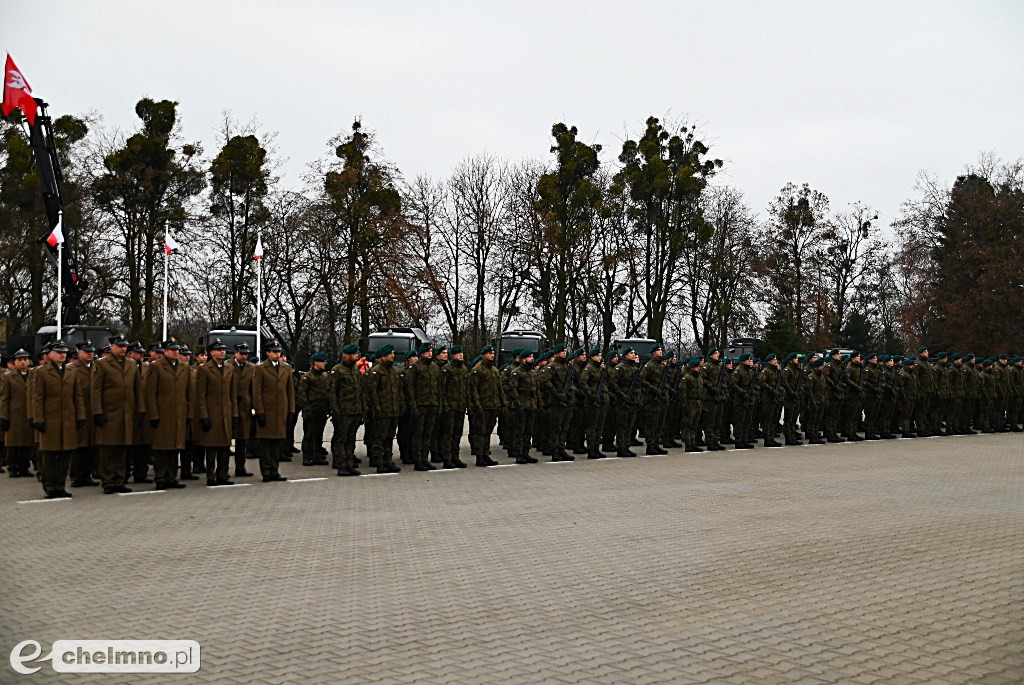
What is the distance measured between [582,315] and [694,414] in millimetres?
30560

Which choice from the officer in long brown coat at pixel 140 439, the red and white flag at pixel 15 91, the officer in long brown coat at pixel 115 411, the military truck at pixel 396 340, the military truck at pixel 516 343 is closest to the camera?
the officer in long brown coat at pixel 115 411

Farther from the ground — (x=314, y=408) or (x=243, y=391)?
(x=243, y=391)

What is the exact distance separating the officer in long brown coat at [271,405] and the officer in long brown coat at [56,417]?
2.41m

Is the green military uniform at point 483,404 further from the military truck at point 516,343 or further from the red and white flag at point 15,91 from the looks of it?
the military truck at point 516,343

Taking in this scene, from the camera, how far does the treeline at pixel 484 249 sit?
3944 cm

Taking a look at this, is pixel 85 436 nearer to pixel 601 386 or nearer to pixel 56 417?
pixel 56 417

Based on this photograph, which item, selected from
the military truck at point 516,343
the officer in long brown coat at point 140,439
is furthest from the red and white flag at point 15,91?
the military truck at point 516,343

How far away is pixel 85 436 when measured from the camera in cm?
1288

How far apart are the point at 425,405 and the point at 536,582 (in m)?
8.46

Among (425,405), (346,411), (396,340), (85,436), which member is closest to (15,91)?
(85,436)

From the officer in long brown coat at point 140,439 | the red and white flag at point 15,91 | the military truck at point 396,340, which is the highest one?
the red and white flag at point 15,91

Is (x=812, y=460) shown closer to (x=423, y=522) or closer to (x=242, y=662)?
(x=423, y=522)

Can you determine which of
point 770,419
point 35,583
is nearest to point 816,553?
point 35,583

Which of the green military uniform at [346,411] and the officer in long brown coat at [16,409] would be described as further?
the green military uniform at [346,411]
